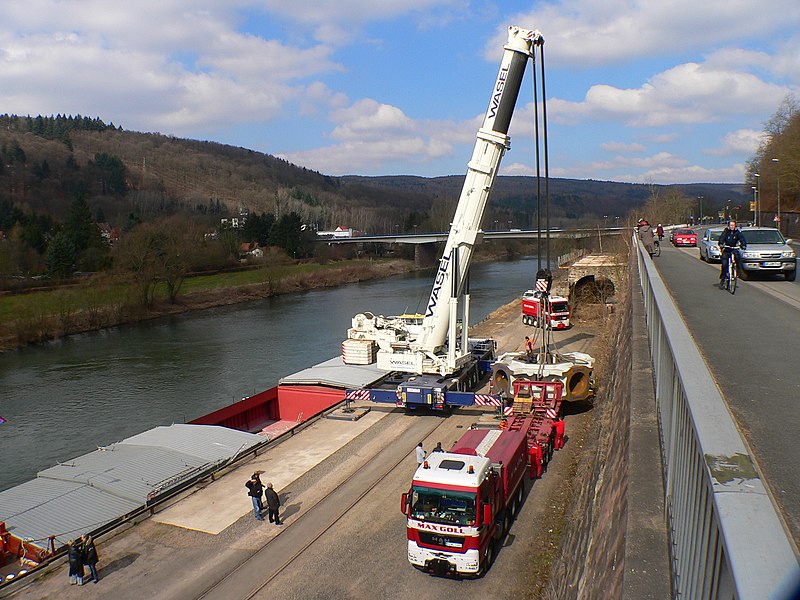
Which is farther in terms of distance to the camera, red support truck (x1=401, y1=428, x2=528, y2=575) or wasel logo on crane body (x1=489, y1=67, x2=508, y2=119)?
wasel logo on crane body (x1=489, y1=67, x2=508, y2=119)

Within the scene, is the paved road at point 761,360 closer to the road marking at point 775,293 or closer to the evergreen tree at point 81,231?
the road marking at point 775,293

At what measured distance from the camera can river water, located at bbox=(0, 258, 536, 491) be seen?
28.5 meters

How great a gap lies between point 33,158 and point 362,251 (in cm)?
12027

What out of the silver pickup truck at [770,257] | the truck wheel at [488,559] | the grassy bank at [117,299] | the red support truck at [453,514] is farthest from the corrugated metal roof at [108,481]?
the grassy bank at [117,299]

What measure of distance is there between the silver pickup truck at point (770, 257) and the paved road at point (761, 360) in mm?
446

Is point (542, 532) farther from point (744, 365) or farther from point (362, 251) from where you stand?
point (362, 251)

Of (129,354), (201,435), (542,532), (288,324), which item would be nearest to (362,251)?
(288,324)

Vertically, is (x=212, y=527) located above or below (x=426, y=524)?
below

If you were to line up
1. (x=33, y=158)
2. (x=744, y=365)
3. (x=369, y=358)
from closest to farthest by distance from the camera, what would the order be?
(x=744, y=365), (x=369, y=358), (x=33, y=158)

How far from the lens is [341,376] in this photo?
28500 mm

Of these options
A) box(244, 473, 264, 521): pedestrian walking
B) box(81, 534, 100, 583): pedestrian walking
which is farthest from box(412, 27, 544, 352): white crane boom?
box(81, 534, 100, 583): pedestrian walking

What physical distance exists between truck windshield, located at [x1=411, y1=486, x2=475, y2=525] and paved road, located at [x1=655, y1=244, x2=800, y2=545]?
5.18 m

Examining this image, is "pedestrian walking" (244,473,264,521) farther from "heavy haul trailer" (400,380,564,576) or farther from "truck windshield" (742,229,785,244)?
"truck windshield" (742,229,785,244)

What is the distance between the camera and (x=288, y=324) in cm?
5622
